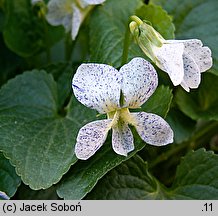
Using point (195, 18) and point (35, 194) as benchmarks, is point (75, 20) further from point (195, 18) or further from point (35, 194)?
point (35, 194)

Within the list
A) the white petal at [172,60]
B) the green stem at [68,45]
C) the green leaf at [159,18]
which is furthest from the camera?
the green stem at [68,45]

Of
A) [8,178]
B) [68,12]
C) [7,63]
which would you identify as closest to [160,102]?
[8,178]

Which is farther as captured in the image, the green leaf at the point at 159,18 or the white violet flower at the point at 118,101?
the green leaf at the point at 159,18

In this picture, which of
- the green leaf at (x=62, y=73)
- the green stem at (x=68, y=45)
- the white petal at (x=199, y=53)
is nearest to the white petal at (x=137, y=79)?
the white petal at (x=199, y=53)

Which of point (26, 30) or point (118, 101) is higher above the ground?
point (118, 101)

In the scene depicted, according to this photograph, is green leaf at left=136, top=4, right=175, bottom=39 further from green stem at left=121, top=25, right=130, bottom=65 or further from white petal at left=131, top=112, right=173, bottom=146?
white petal at left=131, top=112, right=173, bottom=146

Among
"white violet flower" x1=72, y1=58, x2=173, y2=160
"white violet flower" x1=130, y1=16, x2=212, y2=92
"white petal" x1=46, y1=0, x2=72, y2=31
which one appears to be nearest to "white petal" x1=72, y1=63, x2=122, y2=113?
"white violet flower" x1=72, y1=58, x2=173, y2=160

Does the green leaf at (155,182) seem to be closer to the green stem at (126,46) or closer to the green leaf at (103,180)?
the green leaf at (103,180)
